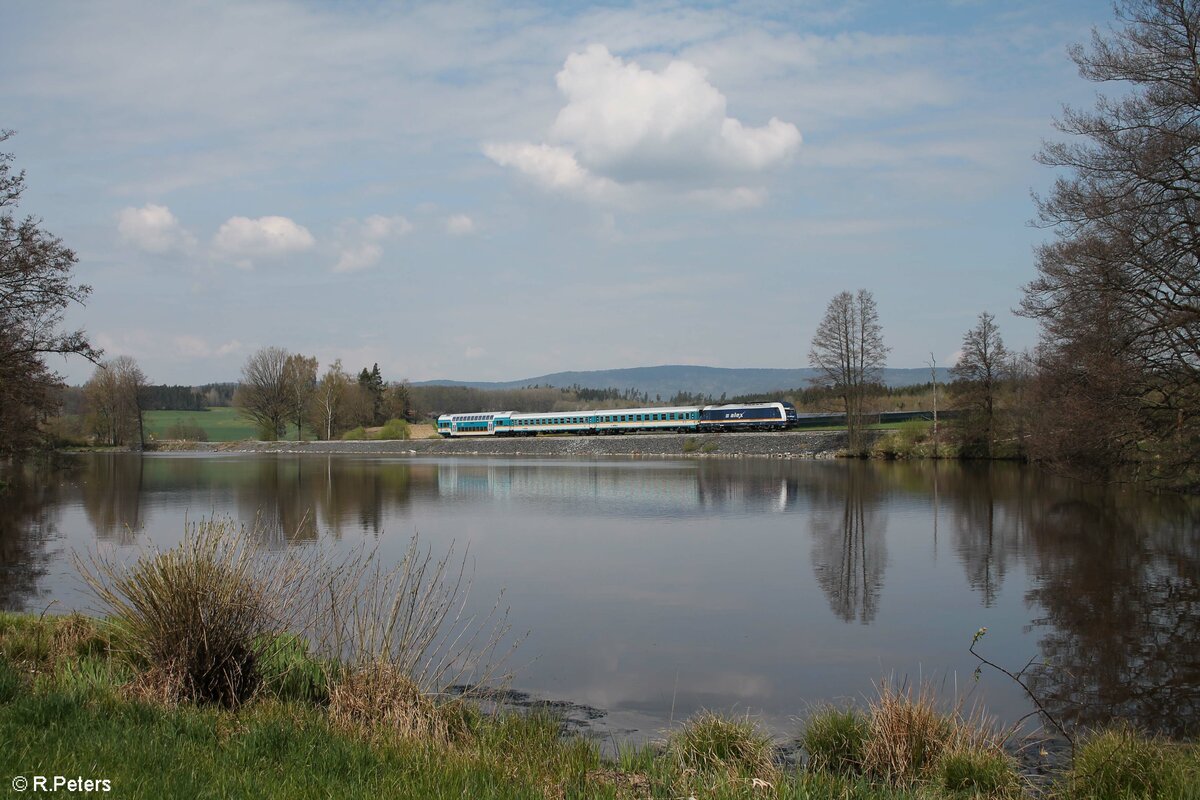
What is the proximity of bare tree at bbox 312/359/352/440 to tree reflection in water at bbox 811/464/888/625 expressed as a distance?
248 feet

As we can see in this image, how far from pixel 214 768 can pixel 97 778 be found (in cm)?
59

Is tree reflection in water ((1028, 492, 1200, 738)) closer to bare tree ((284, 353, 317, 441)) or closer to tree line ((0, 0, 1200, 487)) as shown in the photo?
tree line ((0, 0, 1200, 487))

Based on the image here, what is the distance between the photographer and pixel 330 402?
99.6 meters

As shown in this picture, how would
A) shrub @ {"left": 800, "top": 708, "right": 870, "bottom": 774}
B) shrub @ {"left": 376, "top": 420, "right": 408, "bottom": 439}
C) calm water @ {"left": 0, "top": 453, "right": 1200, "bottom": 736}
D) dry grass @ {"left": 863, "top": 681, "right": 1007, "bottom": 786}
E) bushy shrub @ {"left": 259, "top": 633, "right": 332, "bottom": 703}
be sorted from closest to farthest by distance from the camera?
dry grass @ {"left": 863, "top": 681, "right": 1007, "bottom": 786}
shrub @ {"left": 800, "top": 708, "right": 870, "bottom": 774}
bushy shrub @ {"left": 259, "top": 633, "right": 332, "bottom": 703}
calm water @ {"left": 0, "top": 453, "right": 1200, "bottom": 736}
shrub @ {"left": 376, "top": 420, "right": 408, "bottom": 439}

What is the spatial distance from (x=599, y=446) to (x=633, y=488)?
1460 inches

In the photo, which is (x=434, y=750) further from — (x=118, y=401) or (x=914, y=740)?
(x=118, y=401)

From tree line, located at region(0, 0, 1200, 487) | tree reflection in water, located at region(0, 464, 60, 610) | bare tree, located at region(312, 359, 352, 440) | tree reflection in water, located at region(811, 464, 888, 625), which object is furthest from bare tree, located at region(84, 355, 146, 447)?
tree reflection in water, located at region(811, 464, 888, 625)

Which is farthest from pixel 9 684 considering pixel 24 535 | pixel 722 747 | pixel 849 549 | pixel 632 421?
pixel 632 421

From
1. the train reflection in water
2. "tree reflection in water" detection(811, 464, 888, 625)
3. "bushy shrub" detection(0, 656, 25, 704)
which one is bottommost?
the train reflection in water

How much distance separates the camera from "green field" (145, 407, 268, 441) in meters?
107

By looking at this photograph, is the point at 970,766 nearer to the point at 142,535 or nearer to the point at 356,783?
the point at 356,783

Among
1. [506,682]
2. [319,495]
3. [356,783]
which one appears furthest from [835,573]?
[319,495]

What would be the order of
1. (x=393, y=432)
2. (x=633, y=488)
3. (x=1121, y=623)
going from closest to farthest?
(x=1121, y=623) → (x=633, y=488) → (x=393, y=432)

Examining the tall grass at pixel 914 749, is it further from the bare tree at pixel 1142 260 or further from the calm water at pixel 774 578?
the bare tree at pixel 1142 260
